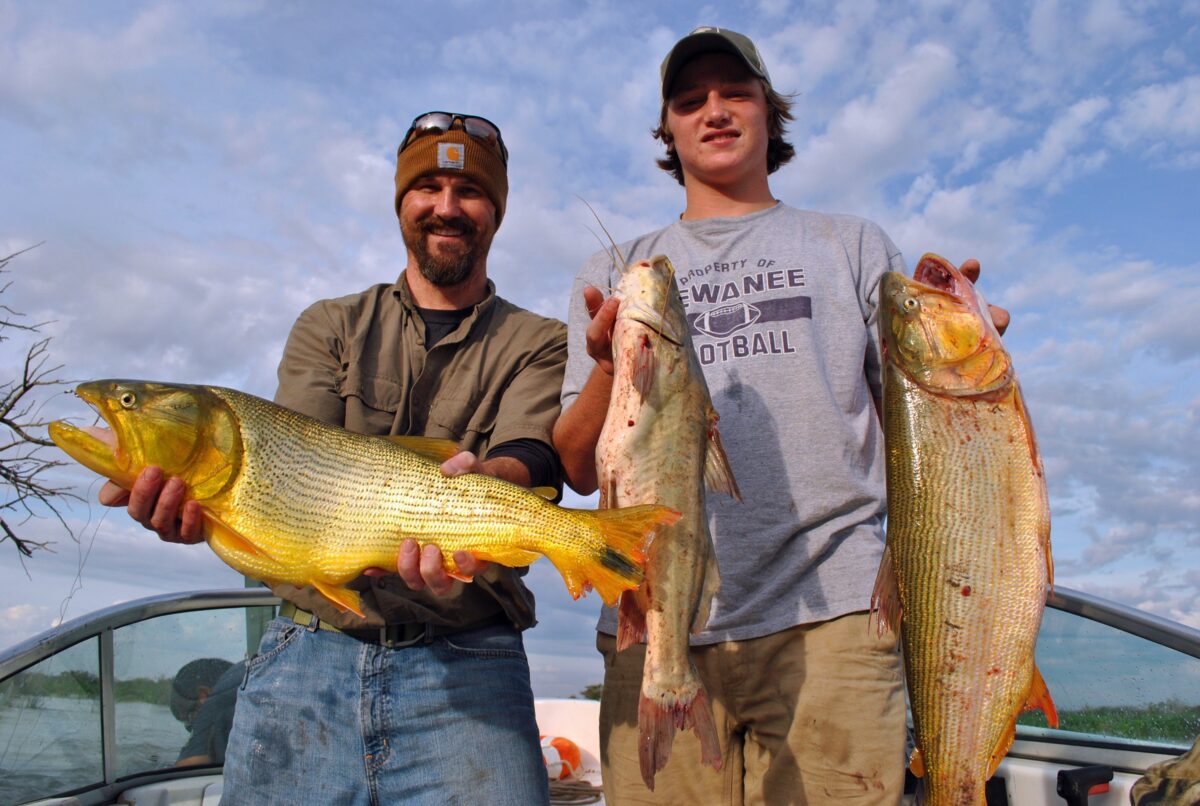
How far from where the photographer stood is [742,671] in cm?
349

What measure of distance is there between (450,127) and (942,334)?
2.90 m

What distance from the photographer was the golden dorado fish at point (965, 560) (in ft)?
10.2

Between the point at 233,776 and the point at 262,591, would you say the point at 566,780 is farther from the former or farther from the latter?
the point at 233,776

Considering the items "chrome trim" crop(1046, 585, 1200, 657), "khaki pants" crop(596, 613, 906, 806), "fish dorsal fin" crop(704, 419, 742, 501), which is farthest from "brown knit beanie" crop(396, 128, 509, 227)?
"chrome trim" crop(1046, 585, 1200, 657)

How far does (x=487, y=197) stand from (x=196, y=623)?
380 centimetres

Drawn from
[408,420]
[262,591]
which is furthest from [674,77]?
[262,591]

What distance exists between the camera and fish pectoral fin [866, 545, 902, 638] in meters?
3.22

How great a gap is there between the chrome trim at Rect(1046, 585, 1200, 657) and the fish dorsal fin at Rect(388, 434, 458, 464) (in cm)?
441

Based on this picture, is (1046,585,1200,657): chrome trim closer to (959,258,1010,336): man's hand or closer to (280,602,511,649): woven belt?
(959,258,1010,336): man's hand

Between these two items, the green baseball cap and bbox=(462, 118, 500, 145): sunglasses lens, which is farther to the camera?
bbox=(462, 118, 500, 145): sunglasses lens

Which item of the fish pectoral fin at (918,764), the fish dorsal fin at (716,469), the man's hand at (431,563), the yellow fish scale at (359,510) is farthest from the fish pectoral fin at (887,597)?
the man's hand at (431,563)

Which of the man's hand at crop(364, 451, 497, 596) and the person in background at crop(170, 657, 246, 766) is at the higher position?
the man's hand at crop(364, 451, 497, 596)

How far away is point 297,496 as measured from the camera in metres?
3.13

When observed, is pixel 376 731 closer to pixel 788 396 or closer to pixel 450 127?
pixel 788 396
